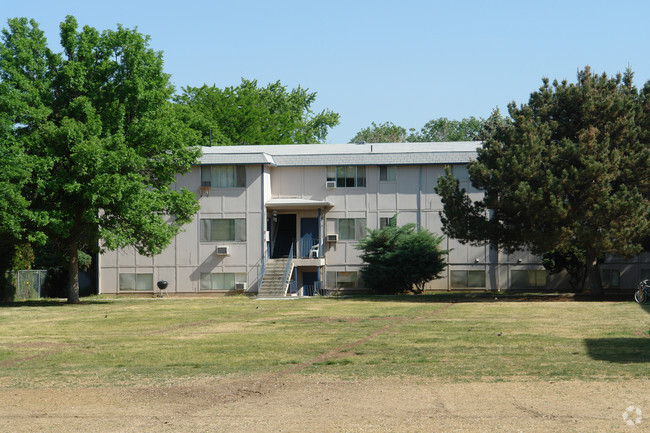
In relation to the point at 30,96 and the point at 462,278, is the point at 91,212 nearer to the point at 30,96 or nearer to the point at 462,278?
the point at 30,96

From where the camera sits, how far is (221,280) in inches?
1777

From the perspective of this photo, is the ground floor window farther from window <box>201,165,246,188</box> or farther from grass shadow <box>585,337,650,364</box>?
grass shadow <box>585,337,650,364</box>

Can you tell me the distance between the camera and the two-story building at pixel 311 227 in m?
44.7

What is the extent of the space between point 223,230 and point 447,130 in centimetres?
6384

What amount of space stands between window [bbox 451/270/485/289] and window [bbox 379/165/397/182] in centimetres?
611

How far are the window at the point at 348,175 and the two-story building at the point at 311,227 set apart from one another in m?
0.05

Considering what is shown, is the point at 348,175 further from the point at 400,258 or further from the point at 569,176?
the point at 569,176

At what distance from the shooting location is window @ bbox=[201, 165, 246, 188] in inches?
1758

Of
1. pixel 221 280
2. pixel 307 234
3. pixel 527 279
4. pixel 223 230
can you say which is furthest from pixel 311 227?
pixel 527 279

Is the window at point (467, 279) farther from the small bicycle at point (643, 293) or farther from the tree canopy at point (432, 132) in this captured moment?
the tree canopy at point (432, 132)

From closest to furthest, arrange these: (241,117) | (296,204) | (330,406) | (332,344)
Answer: (330,406)
(332,344)
(296,204)
(241,117)

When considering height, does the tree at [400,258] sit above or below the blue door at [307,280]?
above

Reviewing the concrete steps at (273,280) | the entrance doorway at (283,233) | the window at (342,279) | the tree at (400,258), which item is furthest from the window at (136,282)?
the tree at (400,258)

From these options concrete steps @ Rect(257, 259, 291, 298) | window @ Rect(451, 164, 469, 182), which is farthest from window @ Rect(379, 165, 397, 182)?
concrete steps @ Rect(257, 259, 291, 298)
